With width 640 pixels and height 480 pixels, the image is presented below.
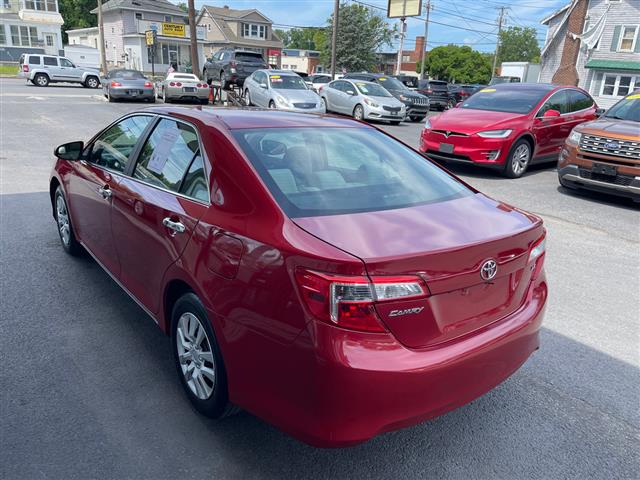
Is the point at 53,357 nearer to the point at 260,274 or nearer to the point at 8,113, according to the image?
the point at 260,274

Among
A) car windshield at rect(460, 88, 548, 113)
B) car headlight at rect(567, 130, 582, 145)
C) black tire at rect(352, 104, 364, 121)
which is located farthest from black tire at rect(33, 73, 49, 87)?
car headlight at rect(567, 130, 582, 145)

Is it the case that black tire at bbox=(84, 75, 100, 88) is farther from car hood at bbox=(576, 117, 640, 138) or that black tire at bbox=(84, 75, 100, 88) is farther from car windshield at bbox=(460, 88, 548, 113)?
car hood at bbox=(576, 117, 640, 138)

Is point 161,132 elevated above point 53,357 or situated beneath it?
elevated above

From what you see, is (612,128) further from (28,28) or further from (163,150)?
(28,28)

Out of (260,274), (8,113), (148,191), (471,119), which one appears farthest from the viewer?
(8,113)

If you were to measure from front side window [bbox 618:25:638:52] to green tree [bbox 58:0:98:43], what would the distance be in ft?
212

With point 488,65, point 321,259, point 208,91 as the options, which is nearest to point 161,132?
point 321,259

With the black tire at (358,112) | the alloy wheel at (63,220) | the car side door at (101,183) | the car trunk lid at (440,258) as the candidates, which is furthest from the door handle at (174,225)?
the black tire at (358,112)

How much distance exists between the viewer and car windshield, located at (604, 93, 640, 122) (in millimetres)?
8617

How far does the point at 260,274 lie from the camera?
7.42 feet

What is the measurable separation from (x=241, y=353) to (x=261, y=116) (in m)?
1.61

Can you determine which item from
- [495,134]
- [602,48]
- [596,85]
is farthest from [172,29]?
[495,134]

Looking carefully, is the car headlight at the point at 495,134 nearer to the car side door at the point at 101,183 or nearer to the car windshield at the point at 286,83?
the car side door at the point at 101,183

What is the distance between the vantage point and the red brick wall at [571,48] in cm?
3588
